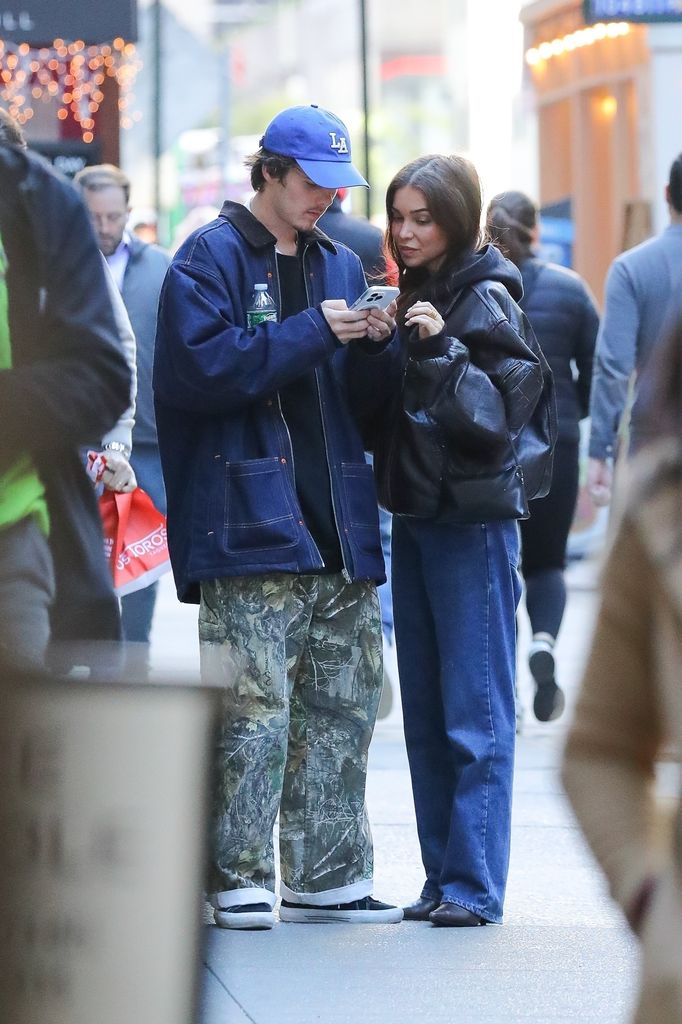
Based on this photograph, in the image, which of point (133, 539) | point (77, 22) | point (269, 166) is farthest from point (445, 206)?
point (77, 22)

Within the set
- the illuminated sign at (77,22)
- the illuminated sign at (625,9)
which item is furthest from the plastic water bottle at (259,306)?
the illuminated sign at (625,9)

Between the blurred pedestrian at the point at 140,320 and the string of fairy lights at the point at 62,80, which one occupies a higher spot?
the string of fairy lights at the point at 62,80

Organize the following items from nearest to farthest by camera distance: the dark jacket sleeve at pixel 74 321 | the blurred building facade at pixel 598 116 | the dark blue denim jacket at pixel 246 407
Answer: the dark jacket sleeve at pixel 74 321
the dark blue denim jacket at pixel 246 407
the blurred building facade at pixel 598 116

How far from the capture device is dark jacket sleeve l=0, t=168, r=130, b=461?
3363mm

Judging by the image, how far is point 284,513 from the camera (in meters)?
5.13

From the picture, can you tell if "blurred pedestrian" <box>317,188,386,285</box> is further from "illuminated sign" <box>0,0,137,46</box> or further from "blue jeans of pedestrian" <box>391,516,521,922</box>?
"illuminated sign" <box>0,0,137,46</box>

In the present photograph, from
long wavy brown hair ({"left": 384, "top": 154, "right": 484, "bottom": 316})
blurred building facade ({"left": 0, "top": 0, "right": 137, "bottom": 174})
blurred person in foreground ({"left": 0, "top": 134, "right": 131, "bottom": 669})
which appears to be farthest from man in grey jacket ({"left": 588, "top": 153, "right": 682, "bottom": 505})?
blurred building facade ({"left": 0, "top": 0, "right": 137, "bottom": 174})

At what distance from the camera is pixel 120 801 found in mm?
2197

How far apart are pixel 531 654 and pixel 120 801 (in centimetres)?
598

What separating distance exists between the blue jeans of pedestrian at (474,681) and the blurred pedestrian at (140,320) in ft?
7.50

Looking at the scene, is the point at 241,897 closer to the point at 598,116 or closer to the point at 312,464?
the point at 312,464

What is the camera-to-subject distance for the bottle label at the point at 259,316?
5230mm

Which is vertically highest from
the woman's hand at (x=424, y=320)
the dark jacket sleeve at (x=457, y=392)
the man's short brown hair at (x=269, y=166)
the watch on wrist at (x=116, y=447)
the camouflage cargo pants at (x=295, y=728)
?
the man's short brown hair at (x=269, y=166)

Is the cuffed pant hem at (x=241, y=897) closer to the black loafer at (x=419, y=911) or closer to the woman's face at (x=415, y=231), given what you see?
the black loafer at (x=419, y=911)
